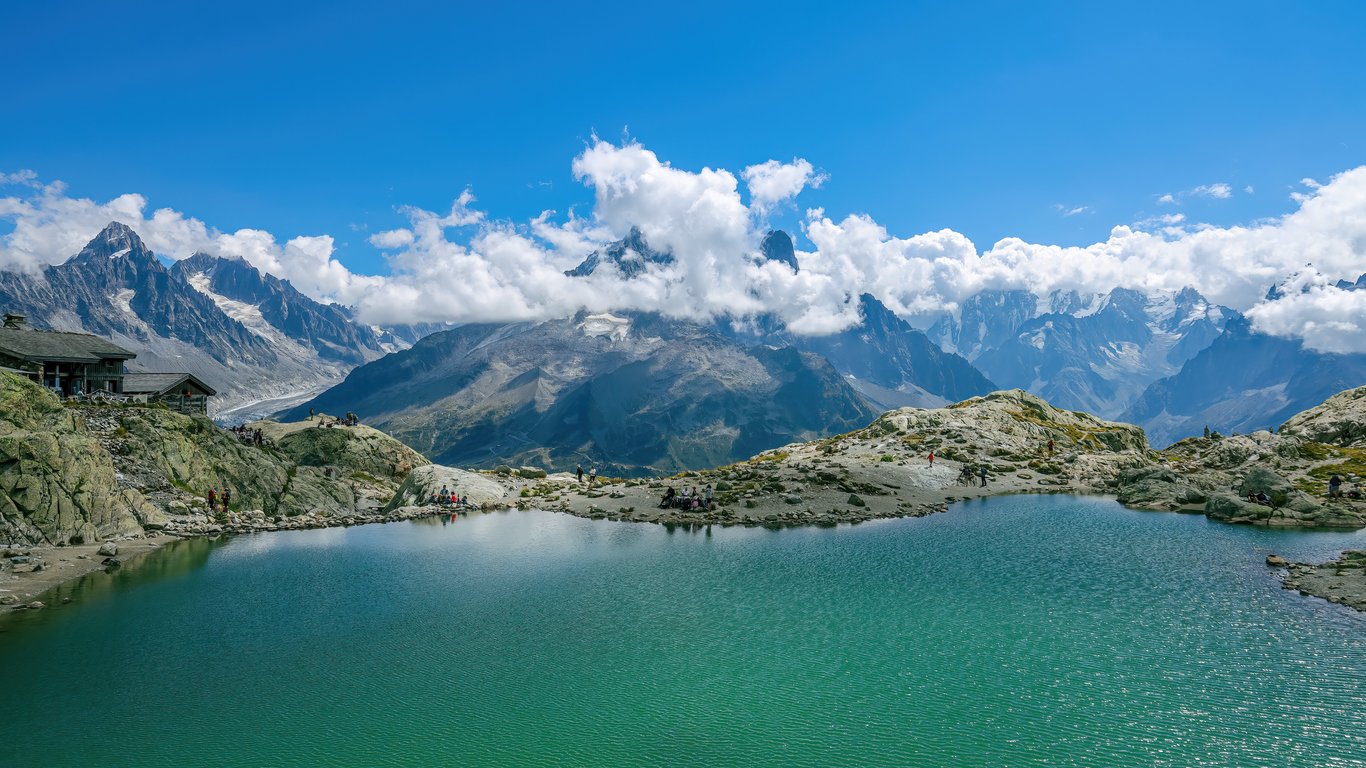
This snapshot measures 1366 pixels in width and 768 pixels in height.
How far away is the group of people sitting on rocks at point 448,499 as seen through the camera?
10619 centimetres

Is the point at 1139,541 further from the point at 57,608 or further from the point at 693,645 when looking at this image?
the point at 57,608

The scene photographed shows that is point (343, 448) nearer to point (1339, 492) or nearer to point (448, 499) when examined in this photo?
point (448, 499)

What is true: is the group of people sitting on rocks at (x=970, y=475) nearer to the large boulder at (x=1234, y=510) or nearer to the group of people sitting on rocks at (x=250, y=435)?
the large boulder at (x=1234, y=510)

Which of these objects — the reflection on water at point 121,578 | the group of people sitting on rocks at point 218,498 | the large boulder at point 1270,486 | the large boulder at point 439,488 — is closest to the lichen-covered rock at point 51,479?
the reflection on water at point 121,578

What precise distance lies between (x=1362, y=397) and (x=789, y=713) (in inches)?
7152

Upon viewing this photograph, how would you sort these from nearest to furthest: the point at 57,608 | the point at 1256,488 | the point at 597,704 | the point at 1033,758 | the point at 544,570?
the point at 1033,758
the point at 597,704
the point at 57,608
the point at 544,570
the point at 1256,488

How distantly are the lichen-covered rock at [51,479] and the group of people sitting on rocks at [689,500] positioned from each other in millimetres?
62076

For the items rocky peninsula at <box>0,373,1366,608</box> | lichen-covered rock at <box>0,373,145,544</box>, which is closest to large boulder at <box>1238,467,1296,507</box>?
rocky peninsula at <box>0,373,1366,608</box>

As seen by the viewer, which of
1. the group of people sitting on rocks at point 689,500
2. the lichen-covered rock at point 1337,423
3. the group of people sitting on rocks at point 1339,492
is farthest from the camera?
the lichen-covered rock at point 1337,423

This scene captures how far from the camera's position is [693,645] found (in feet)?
154

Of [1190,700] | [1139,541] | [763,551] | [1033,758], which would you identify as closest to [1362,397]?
[1139,541]

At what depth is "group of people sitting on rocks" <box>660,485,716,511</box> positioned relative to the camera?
101 metres

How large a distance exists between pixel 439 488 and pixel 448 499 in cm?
381

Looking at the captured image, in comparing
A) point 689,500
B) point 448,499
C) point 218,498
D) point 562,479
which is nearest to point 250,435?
point 218,498
